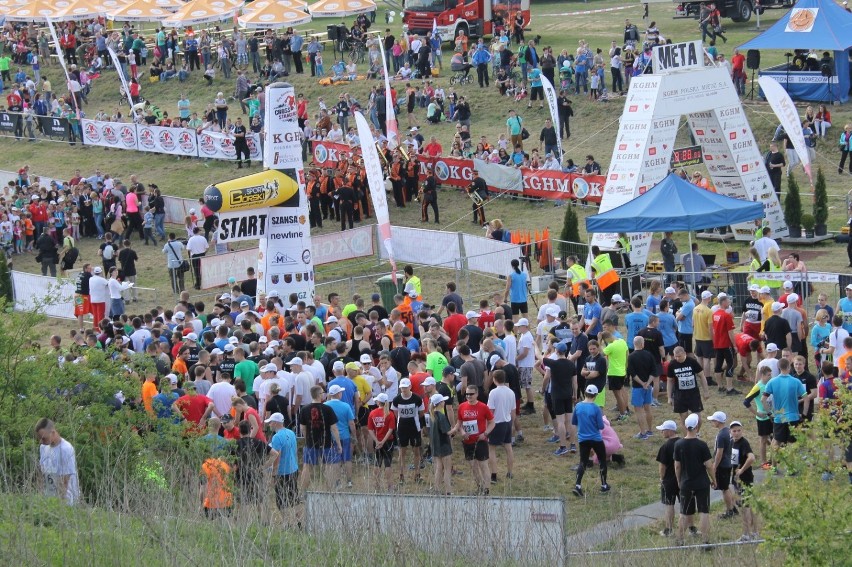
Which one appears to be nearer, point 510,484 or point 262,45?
point 510,484

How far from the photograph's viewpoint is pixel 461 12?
47.3 metres

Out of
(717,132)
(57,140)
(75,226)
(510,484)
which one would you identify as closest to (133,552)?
(510,484)

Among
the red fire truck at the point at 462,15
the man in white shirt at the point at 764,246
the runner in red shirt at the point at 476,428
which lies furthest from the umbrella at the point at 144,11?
the runner in red shirt at the point at 476,428

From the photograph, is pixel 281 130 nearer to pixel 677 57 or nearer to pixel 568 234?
pixel 568 234

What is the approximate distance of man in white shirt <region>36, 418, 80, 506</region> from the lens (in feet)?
45.8

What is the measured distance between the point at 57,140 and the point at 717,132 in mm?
24986

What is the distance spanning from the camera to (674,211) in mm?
24438

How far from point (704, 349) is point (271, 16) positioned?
95.2ft

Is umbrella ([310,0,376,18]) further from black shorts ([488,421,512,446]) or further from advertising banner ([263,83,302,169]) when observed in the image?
black shorts ([488,421,512,446])

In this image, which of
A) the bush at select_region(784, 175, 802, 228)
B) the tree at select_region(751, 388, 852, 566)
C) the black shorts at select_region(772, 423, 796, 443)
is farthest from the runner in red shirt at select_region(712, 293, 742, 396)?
the bush at select_region(784, 175, 802, 228)

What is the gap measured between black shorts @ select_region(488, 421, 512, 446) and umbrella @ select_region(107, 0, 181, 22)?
119ft

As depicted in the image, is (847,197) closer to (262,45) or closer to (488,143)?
(488,143)

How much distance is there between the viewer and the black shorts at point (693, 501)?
1491cm

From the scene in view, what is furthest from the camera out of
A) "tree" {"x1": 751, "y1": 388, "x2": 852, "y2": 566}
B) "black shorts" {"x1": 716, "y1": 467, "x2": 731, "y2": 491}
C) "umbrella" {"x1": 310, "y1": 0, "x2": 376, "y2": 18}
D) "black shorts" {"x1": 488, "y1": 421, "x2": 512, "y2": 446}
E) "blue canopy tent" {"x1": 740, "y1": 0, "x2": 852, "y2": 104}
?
"umbrella" {"x1": 310, "y1": 0, "x2": 376, "y2": 18}
